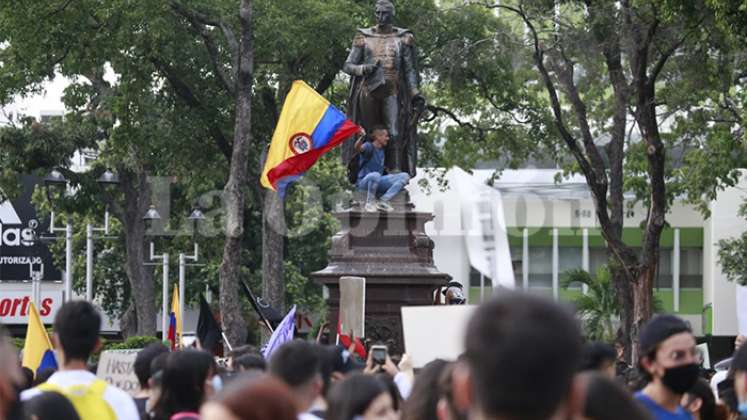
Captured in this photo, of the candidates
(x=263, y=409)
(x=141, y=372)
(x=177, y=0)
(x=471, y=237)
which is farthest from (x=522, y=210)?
(x=263, y=409)

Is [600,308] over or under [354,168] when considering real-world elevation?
under

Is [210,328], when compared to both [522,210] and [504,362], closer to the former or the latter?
[504,362]

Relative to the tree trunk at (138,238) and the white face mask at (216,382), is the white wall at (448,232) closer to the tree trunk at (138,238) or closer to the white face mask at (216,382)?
the tree trunk at (138,238)

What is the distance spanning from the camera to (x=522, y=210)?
5816 cm

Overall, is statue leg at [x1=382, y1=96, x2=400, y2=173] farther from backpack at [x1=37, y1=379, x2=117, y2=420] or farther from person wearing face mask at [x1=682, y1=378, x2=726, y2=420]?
backpack at [x1=37, y1=379, x2=117, y2=420]

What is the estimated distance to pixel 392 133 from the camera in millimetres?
19000

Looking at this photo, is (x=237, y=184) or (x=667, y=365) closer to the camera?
(x=667, y=365)

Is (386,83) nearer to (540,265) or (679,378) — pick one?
(679,378)

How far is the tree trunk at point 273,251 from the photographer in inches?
1235

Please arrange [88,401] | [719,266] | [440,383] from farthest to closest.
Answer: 1. [719,266]
2. [88,401]
3. [440,383]

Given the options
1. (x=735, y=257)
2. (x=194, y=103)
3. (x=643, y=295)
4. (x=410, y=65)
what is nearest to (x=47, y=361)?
(x=410, y=65)

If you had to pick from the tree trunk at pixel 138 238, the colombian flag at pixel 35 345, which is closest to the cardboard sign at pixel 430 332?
the colombian flag at pixel 35 345

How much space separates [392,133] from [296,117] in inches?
46.1

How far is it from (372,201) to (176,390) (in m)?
11.3
